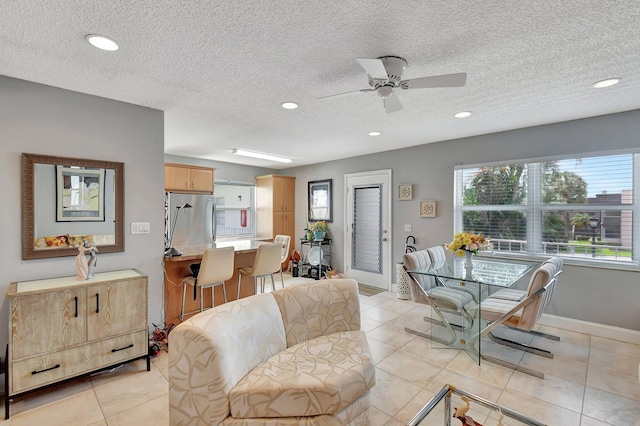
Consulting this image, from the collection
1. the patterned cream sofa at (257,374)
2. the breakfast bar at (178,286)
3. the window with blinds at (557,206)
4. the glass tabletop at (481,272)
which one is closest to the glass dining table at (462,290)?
the glass tabletop at (481,272)

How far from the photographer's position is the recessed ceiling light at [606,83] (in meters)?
2.36

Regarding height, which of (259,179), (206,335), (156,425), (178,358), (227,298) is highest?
(259,179)

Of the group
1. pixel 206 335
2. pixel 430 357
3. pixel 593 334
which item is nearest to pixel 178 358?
pixel 206 335

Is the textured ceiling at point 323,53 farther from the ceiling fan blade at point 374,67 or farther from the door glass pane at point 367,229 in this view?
the door glass pane at point 367,229

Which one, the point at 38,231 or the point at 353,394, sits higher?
the point at 38,231

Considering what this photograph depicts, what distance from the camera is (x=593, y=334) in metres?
3.25

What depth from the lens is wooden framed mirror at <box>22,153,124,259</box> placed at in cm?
240

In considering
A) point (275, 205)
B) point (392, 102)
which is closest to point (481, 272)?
point (392, 102)

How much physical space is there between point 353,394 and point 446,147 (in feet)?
12.5

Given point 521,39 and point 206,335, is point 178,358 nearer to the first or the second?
point 206,335

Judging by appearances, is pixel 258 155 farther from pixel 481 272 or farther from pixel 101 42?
pixel 481 272

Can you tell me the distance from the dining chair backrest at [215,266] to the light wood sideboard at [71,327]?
1.92 ft

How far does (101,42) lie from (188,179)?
10.9 ft

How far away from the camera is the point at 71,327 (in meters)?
2.21
